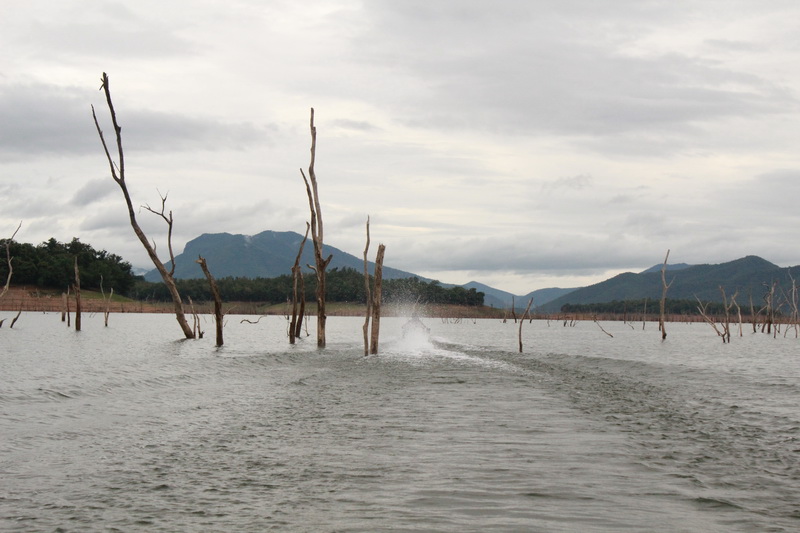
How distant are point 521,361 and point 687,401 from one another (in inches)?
577

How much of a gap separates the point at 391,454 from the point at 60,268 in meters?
142

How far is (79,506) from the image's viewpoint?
8.16m

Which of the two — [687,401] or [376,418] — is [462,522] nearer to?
[376,418]

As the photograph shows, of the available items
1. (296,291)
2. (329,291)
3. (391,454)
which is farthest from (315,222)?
(329,291)

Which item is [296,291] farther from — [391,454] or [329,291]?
[329,291]

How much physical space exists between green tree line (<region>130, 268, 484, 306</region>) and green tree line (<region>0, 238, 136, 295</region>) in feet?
58.0

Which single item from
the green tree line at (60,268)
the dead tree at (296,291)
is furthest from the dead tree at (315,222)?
the green tree line at (60,268)

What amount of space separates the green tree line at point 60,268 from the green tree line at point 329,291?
58.0 feet

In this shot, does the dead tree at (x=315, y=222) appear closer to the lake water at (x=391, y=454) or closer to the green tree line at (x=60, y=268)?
the lake water at (x=391, y=454)

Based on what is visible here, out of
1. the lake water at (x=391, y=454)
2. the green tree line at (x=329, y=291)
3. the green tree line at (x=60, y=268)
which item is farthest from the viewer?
the green tree line at (x=329, y=291)

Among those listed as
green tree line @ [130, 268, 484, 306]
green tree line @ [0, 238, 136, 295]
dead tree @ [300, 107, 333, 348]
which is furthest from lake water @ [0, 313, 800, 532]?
green tree line @ [130, 268, 484, 306]

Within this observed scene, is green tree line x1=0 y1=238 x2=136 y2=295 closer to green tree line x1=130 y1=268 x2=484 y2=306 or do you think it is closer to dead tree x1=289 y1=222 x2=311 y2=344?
green tree line x1=130 y1=268 x2=484 y2=306

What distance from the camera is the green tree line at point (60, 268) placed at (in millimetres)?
135750

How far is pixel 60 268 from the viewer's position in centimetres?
13762
